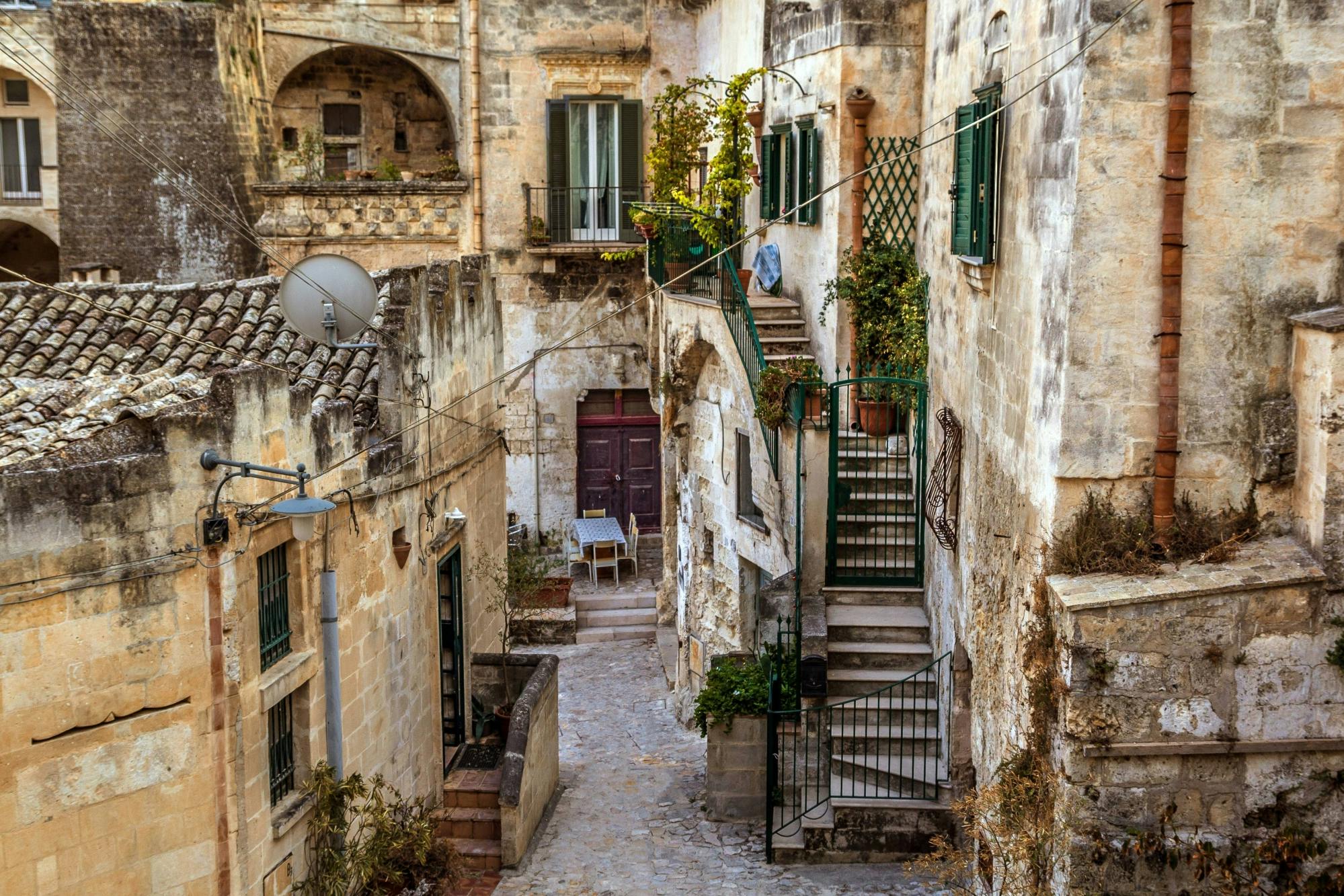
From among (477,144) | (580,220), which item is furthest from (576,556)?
(477,144)

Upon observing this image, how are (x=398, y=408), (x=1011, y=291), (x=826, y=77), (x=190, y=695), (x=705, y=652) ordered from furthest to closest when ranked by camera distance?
(x=705, y=652) → (x=826, y=77) → (x=398, y=408) → (x=1011, y=291) → (x=190, y=695)

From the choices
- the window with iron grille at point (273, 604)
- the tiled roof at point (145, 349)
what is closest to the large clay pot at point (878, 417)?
the tiled roof at point (145, 349)

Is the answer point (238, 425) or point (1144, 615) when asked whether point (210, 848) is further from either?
point (1144, 615)

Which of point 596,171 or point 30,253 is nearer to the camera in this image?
point 596,171

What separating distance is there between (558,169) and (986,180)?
14740 mm

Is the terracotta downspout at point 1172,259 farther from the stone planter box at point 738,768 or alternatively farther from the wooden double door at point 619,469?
the wooden double door at point 619,469

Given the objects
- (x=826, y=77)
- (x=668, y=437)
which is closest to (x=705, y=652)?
(x=668, y=437)

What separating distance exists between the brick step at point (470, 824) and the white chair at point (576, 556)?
33.2 ft

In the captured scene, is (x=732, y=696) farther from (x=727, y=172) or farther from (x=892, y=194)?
(x=727, y=172)

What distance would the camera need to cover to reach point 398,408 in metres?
11.5

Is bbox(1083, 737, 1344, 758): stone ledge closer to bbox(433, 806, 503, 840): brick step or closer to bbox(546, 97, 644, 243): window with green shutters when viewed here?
bbox(433, 806, 503, 840): brick step

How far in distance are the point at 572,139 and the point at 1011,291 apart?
15.4 m

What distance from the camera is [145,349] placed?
1290 centimetres

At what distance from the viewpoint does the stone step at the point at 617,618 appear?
22.0 metres
